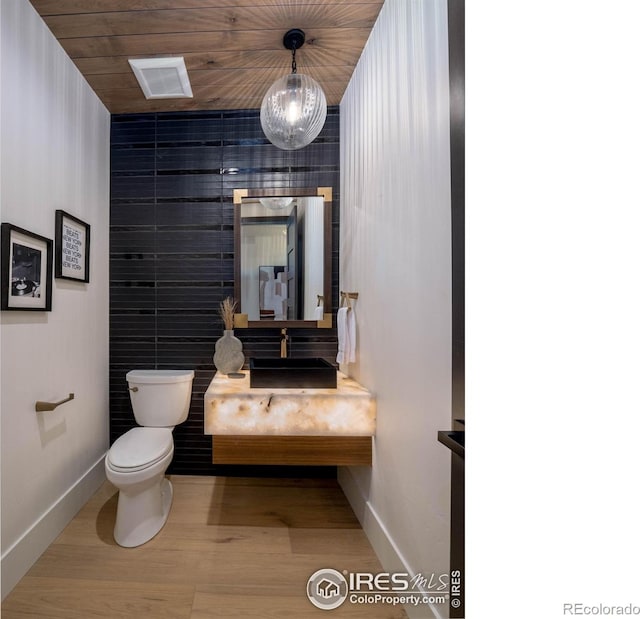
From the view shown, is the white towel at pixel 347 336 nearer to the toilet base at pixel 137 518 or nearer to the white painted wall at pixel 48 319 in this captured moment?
the toilet base at pixel 137 518

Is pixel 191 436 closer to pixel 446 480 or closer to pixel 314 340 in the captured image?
pixel 314 340

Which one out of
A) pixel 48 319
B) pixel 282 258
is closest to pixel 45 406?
pixel 48 319

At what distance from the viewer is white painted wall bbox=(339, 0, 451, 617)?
1.02 m

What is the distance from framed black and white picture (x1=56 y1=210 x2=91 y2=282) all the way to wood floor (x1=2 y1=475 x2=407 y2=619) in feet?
4.68

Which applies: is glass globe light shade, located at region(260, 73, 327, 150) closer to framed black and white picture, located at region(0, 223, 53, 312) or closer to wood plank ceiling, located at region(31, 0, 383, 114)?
wood plank ceiling, located at region(31, 0, 383, 114)

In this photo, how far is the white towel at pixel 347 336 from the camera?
1925 millimetres

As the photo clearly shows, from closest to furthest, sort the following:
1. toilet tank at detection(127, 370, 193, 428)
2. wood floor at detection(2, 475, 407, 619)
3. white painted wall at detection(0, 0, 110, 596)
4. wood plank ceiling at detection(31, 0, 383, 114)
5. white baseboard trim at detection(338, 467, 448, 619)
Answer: white baseboard trim at detection(338, 467, 448, 619) < wood floor at detection(2, 475, 407, 619) < white painted wall at detection(0, 0, 110, 596) < wood plank ceiling at detection(31, 0, 383, 114) < toilet tank at detection(127, 370, 193, 428)

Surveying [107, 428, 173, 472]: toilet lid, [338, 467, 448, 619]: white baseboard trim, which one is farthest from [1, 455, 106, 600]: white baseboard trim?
[338, 467, 448, 619]: white baseboard trim

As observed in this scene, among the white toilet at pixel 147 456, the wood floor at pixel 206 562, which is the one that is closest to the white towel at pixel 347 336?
the wood floor at pixel 206 562

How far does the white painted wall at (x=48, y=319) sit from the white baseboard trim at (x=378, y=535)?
1616 millimetres

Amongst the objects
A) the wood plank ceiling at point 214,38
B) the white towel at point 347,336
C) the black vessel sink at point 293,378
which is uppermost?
the wood plank ceiling at point 214,38

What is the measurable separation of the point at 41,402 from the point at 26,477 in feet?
1.12

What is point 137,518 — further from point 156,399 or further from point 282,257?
point 282,257

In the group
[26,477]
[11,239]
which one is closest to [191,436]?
[26,477]
